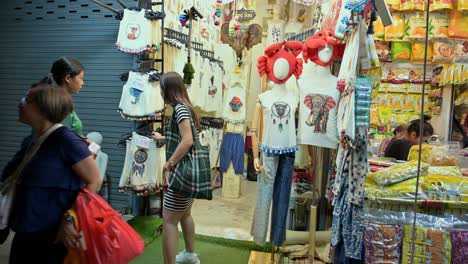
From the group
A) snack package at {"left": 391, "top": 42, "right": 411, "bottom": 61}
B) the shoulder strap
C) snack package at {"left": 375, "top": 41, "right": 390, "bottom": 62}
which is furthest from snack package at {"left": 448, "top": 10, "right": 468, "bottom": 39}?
the shoulder strap

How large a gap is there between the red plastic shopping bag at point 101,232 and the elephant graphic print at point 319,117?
61.8 inches

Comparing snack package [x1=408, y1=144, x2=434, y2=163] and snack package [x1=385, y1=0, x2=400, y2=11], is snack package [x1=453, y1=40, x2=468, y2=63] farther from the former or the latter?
snack package [x1=408, y1=144, x2=434, y2=163]

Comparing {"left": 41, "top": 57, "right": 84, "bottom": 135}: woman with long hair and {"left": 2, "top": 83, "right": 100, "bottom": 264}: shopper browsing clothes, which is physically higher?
{"left": 41, "top": 57, "right": 84, "bottom": 135}: woman with long hair

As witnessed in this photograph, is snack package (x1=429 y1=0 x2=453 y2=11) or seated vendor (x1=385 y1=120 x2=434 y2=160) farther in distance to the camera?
snack package (x1=429 y1=0 x2=453 y2=11)

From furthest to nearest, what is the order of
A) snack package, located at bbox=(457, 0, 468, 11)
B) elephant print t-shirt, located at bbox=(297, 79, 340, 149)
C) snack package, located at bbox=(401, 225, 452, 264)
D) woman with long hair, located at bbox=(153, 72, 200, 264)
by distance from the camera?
snack package, located at bbox=(457, 0, 468, 11) → elephant print t-shirt, located at bbox=(297, 79, 340, 149) → woman with long hair, located at bbox=(153, 72, 200, 264) → snack package, located at bbox=(401, 225, 452, 264)

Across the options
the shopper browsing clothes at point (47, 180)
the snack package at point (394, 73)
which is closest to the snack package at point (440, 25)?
the snack package at point (394, 73)

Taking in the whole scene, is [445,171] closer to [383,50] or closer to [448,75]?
[448,75]

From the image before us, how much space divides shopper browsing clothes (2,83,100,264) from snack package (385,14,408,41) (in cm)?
271

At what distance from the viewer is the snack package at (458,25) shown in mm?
2803

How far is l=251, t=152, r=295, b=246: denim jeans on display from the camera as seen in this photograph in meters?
2.95

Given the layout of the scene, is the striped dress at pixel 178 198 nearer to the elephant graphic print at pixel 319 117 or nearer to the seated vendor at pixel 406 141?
the elephant graphic print at pixel 319 117

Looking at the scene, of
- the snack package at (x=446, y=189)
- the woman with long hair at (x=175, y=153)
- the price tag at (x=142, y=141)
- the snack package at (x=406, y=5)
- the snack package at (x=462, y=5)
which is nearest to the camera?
the snack package at (x=446, y=189)

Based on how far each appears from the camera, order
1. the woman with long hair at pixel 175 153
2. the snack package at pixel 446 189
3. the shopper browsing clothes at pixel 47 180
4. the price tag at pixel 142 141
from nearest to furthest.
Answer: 1. the shopper browsing clothes at pixel 47 180
2. the snack package at pixel 446 189
3. the woman with long hair at pixel 175 153
4. the price tag at pixel 142 141

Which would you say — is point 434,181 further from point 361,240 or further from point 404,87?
point 404,87
